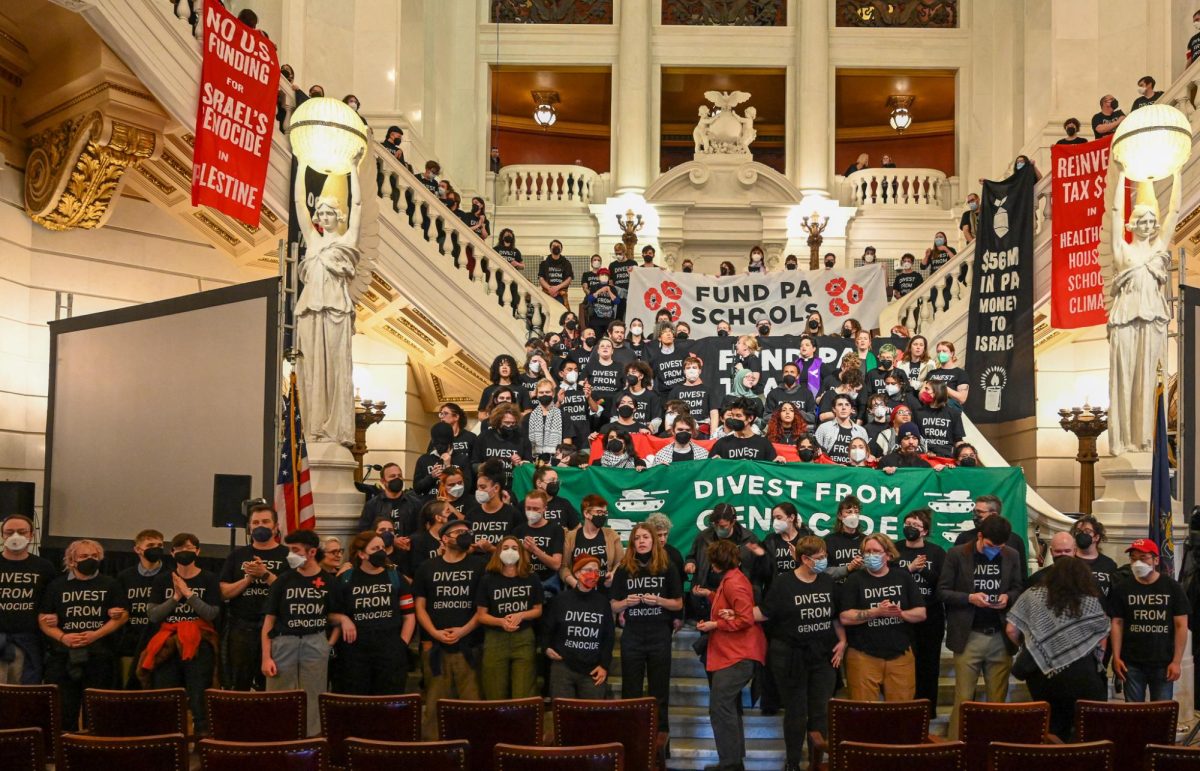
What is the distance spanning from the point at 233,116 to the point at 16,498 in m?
4.32

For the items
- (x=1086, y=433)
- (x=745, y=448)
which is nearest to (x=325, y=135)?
(x=745, y=448)

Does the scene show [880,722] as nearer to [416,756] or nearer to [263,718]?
[416,756]

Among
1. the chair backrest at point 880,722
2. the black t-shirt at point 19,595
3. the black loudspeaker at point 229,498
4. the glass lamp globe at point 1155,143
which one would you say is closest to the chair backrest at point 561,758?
the chair backrest at point 880,722

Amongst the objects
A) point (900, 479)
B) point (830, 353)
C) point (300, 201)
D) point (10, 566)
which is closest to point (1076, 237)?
point (830, 353)

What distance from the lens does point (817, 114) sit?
2584cm

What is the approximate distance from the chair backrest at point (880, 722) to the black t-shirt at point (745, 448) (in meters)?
5.12

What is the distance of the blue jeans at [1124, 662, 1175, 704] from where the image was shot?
8.93 m

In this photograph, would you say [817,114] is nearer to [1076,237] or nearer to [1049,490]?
[1049,490]

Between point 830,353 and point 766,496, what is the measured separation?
4.36 meters

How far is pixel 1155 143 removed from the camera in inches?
447

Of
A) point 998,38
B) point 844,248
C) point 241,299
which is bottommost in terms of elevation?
point 241,299

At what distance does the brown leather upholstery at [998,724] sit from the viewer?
7.01 metres

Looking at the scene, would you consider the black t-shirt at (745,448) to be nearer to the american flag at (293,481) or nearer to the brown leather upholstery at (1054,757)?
the american flag at (293,481)

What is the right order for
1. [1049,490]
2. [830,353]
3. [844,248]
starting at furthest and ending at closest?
[844,248] → [1049,490] → [830,353]
